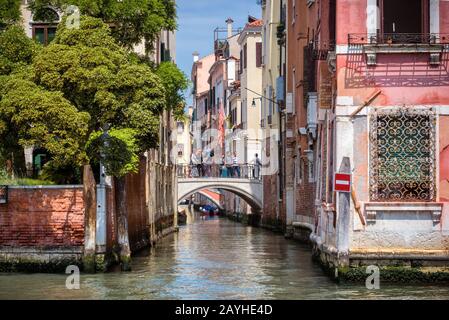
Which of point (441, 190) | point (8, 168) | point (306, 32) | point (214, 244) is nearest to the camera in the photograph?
point (441, 190)

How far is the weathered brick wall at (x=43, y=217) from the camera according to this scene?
947 inches

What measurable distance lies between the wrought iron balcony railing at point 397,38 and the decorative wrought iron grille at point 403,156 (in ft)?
4.44

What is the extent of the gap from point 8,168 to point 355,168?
461 inches

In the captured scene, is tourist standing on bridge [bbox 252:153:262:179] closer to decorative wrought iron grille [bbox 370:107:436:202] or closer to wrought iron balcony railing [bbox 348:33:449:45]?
wrought iron balcony railing [bbox 348:33:449:45]

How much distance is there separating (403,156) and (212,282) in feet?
17.1

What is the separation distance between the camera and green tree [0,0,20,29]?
2964 centimetres

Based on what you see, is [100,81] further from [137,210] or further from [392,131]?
[137,210]

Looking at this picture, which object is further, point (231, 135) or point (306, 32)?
point (231, 135)

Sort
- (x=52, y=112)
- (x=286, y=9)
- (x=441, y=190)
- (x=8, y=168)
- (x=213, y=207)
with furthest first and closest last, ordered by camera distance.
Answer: (x=213, y=207)
(x=286, y=9)
(x=8, y=168)
(x=52, y=112)
(x=441, y=190)

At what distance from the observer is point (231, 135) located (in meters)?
66.7

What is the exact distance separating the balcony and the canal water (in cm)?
445

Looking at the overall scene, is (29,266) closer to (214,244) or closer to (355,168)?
(355,168)

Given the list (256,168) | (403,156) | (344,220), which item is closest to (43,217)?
(344,220)

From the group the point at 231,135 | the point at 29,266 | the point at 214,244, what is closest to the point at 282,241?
the point at 214,244
